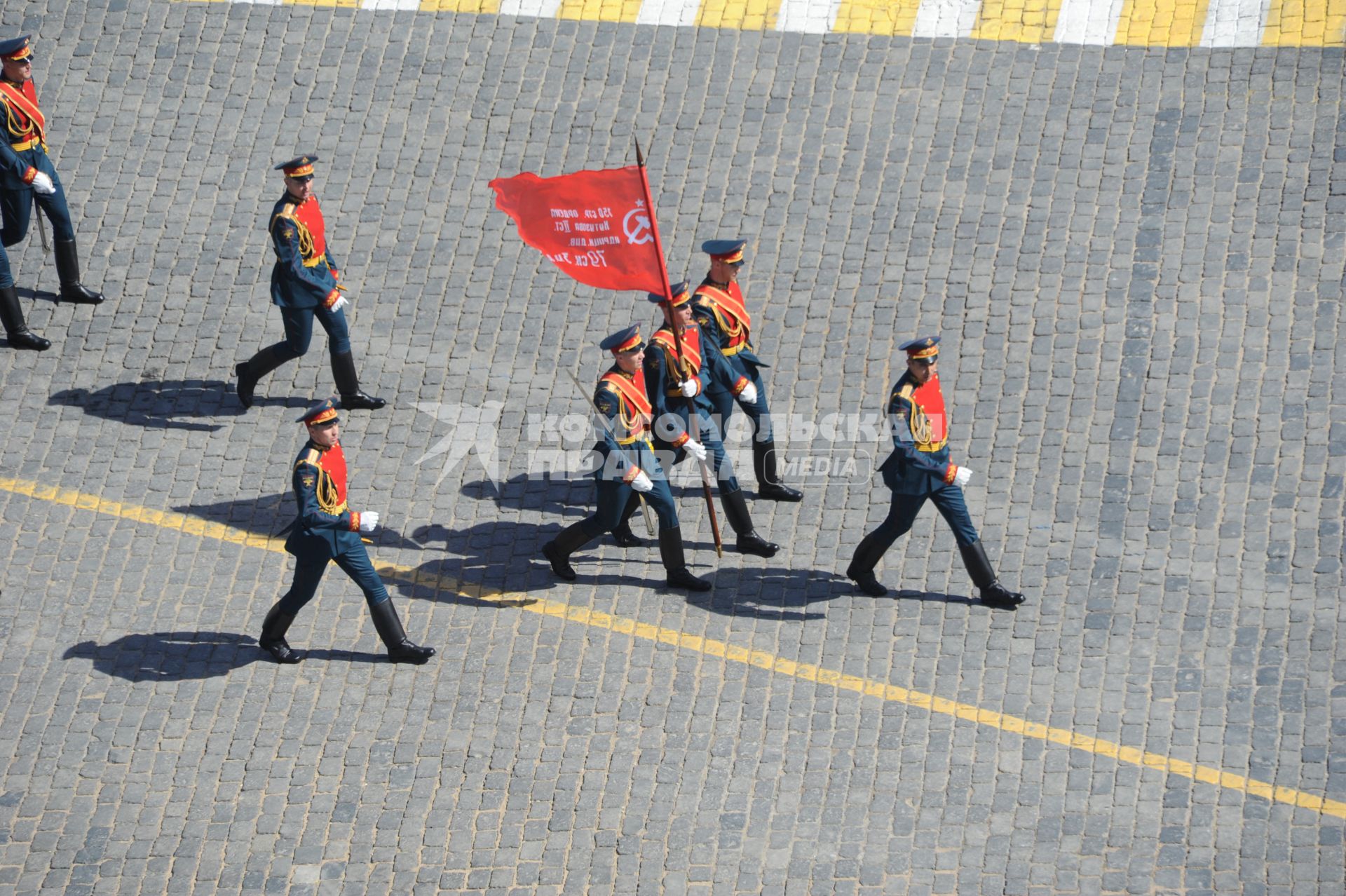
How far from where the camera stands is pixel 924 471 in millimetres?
11883

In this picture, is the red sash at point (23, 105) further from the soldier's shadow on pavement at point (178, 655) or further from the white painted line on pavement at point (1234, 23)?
the white painted line on pavement at point (1234, 23)

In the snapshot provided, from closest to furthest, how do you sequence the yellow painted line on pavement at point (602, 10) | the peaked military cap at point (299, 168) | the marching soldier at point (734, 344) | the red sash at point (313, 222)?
the marching soldier at point (734, 344) < the peaked military cap at point (299, 168) < the red sash at point (313, 222) < the yellow painted line on pavement at point (602, 10)

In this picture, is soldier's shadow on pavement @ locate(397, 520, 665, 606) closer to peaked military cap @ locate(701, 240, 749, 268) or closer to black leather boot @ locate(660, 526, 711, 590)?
black leather boot @ locate(660, 526, 711, 590)

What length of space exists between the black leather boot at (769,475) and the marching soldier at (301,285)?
10.3 feet

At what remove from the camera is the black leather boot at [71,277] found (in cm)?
1477

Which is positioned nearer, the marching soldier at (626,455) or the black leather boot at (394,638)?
the black leather boot at (394,638)

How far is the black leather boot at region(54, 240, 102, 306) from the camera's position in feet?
48.4

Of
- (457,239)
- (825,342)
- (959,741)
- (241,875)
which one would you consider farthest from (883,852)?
(457,239)

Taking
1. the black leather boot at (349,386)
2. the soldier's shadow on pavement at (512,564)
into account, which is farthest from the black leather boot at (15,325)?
the soldier's shadow on pavement at (512,564)

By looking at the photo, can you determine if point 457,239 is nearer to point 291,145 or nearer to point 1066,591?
point 291,145

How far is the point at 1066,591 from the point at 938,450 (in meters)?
1.40

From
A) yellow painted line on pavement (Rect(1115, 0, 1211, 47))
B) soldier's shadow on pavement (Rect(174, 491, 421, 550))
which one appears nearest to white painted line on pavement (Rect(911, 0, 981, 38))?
yellow painted line on pavement (Rect(1115, 0, 1211, 47))

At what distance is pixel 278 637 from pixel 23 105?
5.03m

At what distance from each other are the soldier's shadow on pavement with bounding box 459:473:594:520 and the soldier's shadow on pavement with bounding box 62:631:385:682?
175 cm
